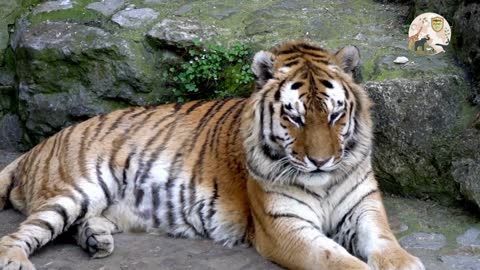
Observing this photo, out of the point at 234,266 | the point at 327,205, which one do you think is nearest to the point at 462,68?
the point at 327,205

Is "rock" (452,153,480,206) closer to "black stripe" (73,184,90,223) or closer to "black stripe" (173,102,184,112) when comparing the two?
"black stripe" (173,102,184,112)

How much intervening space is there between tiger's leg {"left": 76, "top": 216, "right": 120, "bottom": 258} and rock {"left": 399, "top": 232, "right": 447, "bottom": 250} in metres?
1.46

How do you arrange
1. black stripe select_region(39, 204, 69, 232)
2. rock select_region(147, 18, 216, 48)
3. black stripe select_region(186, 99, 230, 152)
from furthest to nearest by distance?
rock select_region(147, 18, 216, 48), black stripe select_region(186, 99, 230, 152), black stripe select_region(39, 204, 69, 232)

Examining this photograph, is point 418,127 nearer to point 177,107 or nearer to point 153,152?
A: point 177,107

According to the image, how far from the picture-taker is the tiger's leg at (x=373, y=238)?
3965 millimetres

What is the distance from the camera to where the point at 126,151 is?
16.3ft

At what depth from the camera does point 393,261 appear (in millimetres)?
3961

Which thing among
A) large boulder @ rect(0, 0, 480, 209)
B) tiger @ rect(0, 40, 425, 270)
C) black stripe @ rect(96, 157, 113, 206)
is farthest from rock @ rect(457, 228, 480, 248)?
black stripe @ rect(96, 157, 113, 206)

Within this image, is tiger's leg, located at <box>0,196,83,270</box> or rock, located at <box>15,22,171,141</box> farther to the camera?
rock, located at <box>15,22,171,141</box>

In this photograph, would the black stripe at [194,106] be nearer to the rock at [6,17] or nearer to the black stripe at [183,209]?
the black stripe at [183,209]

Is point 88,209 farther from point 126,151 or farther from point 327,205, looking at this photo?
point 327,205

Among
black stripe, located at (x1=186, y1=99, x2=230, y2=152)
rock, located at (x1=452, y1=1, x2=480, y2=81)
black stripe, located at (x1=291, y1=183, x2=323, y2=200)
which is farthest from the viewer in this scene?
rock, located at (x1=452, y1=1, x2=480, y2=81)

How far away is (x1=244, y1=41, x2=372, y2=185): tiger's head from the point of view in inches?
162

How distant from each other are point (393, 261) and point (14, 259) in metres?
Answer: 1.71
